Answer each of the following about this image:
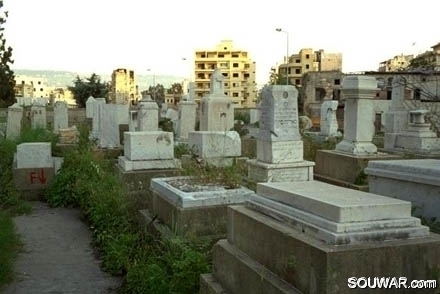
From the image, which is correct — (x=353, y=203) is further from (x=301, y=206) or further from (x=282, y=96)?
(x=282, y=96)

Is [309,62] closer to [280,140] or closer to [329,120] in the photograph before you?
[329,120]

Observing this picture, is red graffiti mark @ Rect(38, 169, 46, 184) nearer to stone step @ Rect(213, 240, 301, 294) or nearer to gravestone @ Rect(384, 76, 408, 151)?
stone step @ Rect(213, 240, 301, 294)

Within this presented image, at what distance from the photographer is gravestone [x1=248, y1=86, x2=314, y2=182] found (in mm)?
8211

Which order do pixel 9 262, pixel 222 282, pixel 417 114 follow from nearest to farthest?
1. pixel 222 282
2. pixel 9 262
3. pixel 417 114

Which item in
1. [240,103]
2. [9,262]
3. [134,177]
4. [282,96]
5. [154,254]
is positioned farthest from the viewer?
[240,103]

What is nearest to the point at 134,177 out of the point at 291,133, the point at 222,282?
the point at 291,133

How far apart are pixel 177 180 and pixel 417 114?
7.04 metres

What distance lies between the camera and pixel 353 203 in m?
3.35

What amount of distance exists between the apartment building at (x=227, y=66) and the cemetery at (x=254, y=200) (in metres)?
71.1

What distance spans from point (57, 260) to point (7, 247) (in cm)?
80

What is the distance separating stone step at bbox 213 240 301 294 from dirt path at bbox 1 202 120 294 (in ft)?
6.62

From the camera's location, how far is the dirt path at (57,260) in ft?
19.4

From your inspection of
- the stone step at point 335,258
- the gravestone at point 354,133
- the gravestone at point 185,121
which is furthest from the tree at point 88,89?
the stone step at point 335,258

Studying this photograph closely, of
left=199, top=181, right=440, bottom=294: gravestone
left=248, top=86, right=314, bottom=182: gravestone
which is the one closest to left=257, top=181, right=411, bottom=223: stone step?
left=199, top=181, right=440, bottom=294: gravestone
